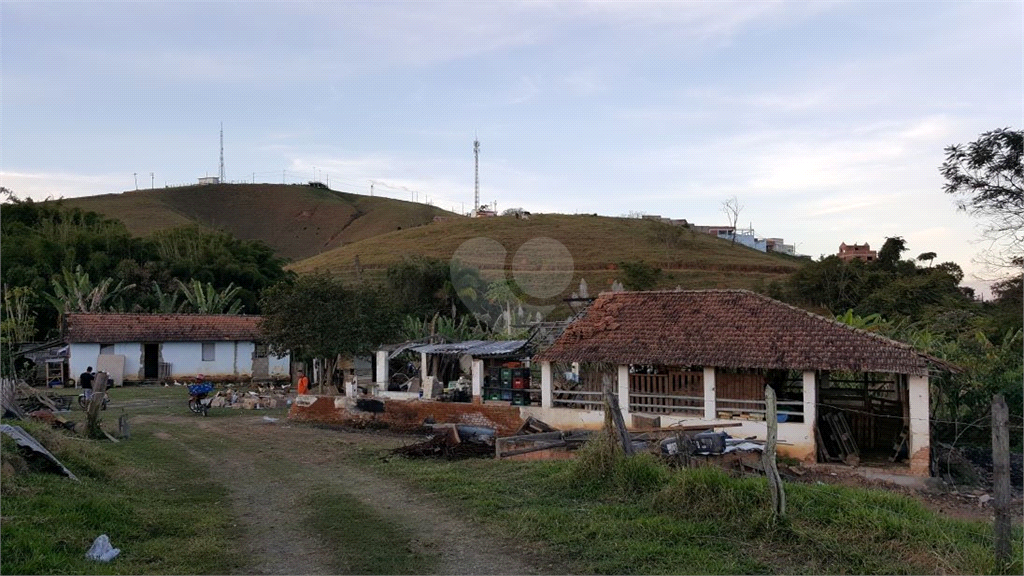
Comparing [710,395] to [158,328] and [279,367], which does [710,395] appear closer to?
[279,367]

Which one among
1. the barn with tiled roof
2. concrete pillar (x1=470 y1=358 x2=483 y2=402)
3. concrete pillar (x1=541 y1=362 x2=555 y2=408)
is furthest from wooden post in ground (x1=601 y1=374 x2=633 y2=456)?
concrete pillar (x1=470 y1=358 x2=483 y2=402)

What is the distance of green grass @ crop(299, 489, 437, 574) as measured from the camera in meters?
8.00

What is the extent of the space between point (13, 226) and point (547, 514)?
190ft

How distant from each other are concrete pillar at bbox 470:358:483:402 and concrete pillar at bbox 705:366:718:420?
278 inches

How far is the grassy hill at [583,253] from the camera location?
221 feet

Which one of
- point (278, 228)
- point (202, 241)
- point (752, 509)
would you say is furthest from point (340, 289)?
point (278, 228)

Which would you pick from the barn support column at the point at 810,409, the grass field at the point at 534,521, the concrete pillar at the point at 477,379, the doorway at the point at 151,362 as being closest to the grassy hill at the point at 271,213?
the doorway at the point at 151,362

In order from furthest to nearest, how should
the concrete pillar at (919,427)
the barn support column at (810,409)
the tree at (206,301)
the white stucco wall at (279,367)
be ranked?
the tree at (206,301), the white stucco wall at (279,367), the barn support column at (810,409), the concrete pillar at (919,427)

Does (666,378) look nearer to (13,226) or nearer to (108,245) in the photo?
(108,245)

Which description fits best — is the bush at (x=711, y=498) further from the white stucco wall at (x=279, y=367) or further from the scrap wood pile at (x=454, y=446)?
the white stucco wall at (x=279, y=367)

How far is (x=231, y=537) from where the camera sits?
30.5ft

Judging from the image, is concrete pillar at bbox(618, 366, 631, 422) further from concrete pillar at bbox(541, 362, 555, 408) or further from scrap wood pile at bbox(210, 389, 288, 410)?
Result: scrap wood pile at bbox(210, 389, 288, 410)

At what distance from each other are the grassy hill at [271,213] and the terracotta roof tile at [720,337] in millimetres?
81037

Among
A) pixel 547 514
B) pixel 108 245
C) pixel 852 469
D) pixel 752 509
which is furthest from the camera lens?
pixel 108 245
